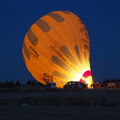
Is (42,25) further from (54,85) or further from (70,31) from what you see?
(54,85)

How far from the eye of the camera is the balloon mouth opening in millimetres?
41906

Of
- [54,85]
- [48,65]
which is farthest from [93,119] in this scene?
[54,85]

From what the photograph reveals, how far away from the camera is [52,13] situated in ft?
135

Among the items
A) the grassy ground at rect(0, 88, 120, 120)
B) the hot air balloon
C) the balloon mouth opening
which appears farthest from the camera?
the balloon mouth opening

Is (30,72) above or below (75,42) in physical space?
below

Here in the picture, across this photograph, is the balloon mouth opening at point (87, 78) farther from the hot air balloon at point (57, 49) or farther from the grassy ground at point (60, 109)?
the grassy ground at point (60, 109)

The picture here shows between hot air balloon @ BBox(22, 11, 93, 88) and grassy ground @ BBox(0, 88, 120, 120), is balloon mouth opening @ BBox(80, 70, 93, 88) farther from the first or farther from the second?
grassy ground @ BBox(0, 88, 120, 120)

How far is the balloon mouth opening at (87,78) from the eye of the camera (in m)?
41.9

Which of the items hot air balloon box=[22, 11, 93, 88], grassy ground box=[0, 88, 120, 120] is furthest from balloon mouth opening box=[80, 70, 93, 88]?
grassy ground box=[0, 88, 120, 120]

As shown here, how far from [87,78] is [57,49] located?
5.07 metres

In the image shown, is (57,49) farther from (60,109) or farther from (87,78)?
(60,109)

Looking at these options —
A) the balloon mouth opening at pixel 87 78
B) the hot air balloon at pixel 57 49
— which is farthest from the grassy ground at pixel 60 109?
the balloon mouth opening at pixel 87 78

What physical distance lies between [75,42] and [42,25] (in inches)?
150

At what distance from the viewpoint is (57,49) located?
131 ft
